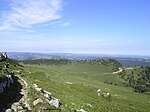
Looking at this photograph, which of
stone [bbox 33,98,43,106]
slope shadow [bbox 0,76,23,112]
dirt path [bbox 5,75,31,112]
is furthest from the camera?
stone [bbox 33,98,43,106]

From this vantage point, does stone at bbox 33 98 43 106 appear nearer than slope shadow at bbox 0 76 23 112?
No

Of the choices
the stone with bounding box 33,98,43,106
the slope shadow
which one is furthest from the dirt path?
the stone with bounding box 33,98,43,106

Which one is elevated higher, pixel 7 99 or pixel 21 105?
pixel 7 99

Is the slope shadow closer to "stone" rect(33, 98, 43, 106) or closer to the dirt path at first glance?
the dirt path

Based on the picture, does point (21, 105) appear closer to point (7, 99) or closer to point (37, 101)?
point (37, 101)

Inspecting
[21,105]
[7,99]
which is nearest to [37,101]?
[21,105]

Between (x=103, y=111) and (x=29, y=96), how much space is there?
21.5 metres

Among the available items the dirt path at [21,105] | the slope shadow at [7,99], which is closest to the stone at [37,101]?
the dirt path at [21,105]

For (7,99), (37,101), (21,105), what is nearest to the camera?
(21,105)

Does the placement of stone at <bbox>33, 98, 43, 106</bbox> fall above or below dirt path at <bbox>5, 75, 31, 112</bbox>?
above

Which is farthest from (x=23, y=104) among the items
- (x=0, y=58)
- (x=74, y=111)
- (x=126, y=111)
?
(x=0, y=58)

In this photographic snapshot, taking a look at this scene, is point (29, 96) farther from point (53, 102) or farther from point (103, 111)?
point (103, 111)

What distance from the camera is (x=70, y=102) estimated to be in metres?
70.3

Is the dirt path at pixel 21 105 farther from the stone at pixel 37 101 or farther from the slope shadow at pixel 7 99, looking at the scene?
the stone at pixel 37 101
